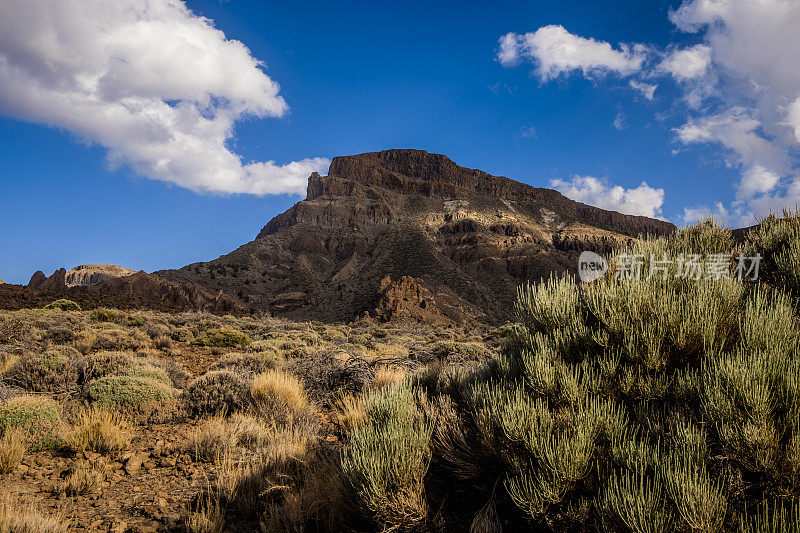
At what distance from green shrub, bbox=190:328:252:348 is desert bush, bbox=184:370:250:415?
6.61 m

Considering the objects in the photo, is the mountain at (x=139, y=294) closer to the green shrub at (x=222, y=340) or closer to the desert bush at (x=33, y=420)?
the green shrub at (x=222, y=340)

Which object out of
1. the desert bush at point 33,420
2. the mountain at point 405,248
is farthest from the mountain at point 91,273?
the desert bush at point 33,420

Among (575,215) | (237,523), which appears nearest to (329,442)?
(237,523)

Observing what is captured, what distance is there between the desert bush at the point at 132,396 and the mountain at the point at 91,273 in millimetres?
114468

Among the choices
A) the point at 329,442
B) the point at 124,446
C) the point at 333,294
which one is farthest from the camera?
the point at 333,294

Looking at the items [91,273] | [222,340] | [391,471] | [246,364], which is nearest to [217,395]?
[246,364]

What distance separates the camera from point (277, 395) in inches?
235

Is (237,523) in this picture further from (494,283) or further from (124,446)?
(494,283)

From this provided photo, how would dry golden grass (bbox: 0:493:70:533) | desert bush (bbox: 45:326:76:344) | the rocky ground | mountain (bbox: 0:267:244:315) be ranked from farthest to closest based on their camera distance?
1. mountain (bbox: 0:267:244:315)
2. desert bush (bbox: 45:326:76:344)
3. the rocky ground
4. dry golden grass (bbox: 0:493:70:533)

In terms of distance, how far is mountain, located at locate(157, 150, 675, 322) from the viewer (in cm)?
4778

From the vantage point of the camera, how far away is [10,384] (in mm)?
6410

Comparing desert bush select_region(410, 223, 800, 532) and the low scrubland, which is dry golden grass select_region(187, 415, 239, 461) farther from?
desert bush select_region(410, 223, 800, 532)

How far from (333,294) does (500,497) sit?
53.0 metres

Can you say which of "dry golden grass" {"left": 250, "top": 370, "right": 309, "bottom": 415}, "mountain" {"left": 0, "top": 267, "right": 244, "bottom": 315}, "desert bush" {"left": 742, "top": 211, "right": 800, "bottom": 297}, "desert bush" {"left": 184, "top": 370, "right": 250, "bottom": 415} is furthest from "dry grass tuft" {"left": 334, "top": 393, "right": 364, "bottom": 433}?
"mountain" {"left": 0, "top": 267, "right": 244, "bottom": 315}
